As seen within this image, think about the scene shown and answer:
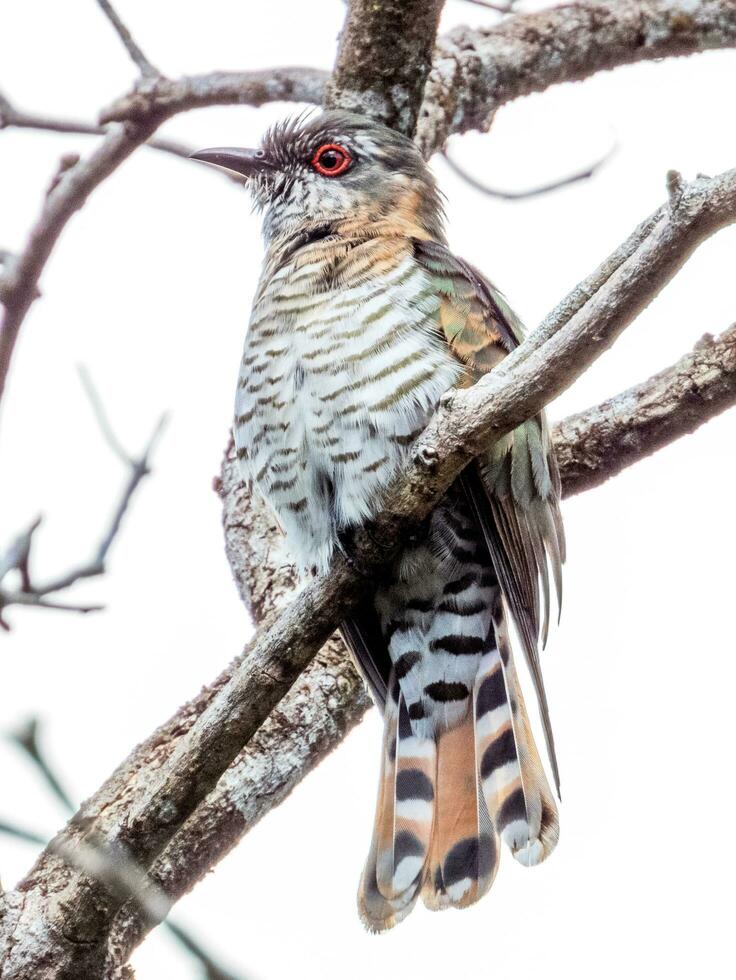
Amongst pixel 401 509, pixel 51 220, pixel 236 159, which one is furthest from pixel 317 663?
pixel 236 159

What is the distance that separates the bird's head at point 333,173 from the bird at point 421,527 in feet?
1.62

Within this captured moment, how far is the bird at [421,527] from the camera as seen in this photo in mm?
3410

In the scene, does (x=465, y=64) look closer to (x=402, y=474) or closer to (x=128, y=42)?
(x=128, y=42)

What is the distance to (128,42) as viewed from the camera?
4531mm

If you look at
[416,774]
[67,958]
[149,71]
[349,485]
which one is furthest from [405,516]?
[149,71]

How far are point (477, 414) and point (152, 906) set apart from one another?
190 centimetres

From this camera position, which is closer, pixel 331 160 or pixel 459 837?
pixel 459 837

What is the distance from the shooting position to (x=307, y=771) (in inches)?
150

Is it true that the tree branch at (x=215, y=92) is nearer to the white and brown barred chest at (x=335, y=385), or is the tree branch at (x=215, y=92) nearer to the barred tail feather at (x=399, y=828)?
the white and brown barred chest at (x=335, y=385)

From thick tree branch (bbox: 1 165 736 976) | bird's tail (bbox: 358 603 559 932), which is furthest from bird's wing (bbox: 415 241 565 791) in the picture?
thick tree branch (bbox: 1 165 736 976)

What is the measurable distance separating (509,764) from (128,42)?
10.3ft

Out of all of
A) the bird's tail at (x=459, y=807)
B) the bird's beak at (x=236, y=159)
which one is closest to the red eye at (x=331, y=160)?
the bird's beak at (x=236, y=159)

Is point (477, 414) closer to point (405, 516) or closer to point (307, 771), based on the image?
point (405, 516)

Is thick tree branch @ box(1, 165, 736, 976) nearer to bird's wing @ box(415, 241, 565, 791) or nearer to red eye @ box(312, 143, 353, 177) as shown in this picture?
bird's wing @ box(415, 241, 565, 791)
